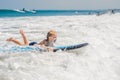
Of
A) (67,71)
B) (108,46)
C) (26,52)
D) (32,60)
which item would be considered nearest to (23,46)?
(26,52)

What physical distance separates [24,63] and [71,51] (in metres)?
2.96

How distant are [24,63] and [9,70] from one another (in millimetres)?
916

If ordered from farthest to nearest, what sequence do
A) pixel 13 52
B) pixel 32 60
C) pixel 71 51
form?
pixel 71 51
pixel 13 52
pixel 32 60

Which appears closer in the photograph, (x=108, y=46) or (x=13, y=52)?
(x=13, y=52)

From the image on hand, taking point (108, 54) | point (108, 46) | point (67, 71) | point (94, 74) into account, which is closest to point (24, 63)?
point (67, 71)

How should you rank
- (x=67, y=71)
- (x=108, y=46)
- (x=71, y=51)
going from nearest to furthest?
(x=67, y=71)
(x=71, y=51)
(x=108, y=46)

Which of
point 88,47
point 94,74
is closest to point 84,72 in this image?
point 94,74

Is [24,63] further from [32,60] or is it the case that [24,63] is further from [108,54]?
[108,54]

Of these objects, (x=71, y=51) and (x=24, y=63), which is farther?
(x=71, y=51)

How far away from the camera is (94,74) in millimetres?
8227

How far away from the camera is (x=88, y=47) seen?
12.0m

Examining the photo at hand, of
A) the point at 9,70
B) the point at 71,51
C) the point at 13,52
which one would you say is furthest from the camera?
the point at 71,51

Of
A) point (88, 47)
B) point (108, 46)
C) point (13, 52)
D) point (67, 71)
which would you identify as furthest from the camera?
point (108, 46)

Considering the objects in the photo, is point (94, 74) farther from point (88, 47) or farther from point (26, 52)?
point (88, 47)
